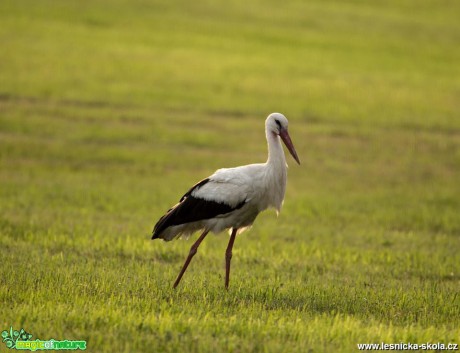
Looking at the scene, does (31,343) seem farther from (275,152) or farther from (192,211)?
(275,152)

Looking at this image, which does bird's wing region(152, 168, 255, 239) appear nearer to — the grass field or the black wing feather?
the black wing feather

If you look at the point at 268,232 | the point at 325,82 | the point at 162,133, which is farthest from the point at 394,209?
the point at 325,82

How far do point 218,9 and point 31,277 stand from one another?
30013 mm

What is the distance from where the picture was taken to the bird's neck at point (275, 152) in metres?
7.24

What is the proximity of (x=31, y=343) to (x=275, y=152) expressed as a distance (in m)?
2.92

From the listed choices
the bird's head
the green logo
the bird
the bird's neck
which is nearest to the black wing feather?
the bird

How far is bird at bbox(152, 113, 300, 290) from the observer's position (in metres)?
7.24

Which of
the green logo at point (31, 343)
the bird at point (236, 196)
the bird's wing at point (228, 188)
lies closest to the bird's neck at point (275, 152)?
the bird at point (236, 196)

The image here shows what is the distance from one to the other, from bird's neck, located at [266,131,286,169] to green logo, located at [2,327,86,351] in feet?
8.92

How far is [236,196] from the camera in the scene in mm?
7234

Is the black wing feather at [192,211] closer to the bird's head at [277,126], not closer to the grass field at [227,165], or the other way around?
the grass field at [227,165]

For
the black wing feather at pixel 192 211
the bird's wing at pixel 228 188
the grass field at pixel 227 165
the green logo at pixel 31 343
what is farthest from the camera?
the black wing feather at pixel 192 211

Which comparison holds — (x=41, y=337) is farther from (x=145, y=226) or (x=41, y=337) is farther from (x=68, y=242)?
(x=145, y=226)

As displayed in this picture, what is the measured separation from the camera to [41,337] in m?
5.18
